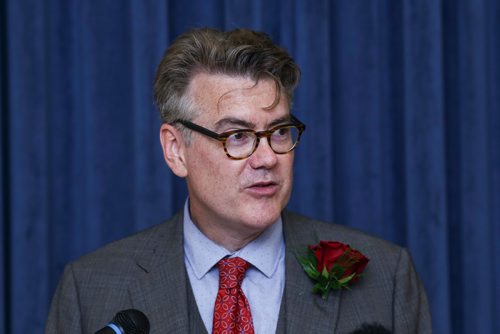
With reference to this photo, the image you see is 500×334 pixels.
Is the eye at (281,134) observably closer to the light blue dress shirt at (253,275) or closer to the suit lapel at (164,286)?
the light blue dress shirt at (253,275)

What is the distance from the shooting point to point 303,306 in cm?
183

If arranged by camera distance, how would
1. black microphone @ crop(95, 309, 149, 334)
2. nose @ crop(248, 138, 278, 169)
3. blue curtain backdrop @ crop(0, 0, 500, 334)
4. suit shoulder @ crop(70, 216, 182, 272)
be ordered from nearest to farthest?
black microphone @ crop(95, 309, 149, 334) → nose @ crop(248, 138, 278, 169) → suit shoulder @ crop(70, 216, 182, 272) → blue curtain backdrop @ crop(0, 0, 500, 334)

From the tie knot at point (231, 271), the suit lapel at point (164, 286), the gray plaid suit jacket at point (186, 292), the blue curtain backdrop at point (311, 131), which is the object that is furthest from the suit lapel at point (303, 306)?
the blue curtain backdrop at point (311, 131)

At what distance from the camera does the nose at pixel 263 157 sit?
5.76 ft

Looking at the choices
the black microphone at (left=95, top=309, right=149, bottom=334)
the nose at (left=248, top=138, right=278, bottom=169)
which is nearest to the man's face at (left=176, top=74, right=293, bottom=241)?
the nose at (left=248, top=138, right=278, bottom=169)

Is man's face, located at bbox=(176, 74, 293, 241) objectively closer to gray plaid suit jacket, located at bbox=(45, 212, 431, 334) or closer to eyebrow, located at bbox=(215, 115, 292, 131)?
eyebrow, located at bbox=(215, 115, 292, 131)

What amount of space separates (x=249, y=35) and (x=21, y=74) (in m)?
0.88

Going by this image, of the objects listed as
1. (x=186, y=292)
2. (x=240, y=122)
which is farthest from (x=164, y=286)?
(x=240, y=122)

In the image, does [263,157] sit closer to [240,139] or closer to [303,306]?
[240,139]

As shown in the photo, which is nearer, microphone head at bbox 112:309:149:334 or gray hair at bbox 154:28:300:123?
microphone head at bbox 112:309:149:334

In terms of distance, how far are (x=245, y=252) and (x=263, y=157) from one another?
0.27 meters

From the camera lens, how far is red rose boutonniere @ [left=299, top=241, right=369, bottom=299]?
182cm

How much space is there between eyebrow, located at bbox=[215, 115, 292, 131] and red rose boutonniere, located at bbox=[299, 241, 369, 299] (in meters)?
0.30

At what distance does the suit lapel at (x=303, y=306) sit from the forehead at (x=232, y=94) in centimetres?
39
